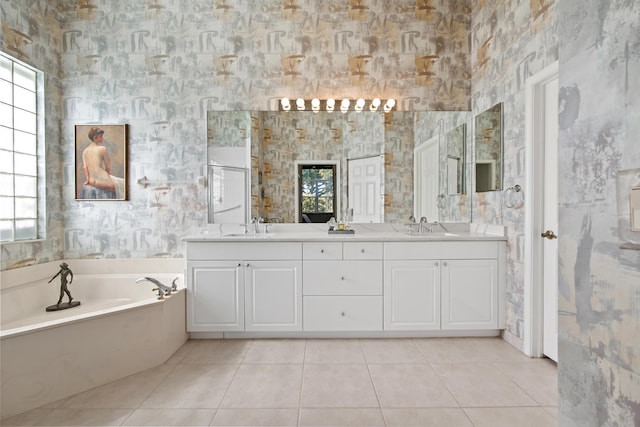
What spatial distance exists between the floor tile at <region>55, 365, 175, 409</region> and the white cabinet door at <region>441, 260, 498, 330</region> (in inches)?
85.3

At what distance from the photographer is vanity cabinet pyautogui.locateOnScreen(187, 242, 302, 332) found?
9.49 ft

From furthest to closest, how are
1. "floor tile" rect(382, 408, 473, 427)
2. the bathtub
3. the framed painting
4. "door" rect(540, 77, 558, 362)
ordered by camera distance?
the framed painting
"door" rect(540, 77, 558, 362)
the bathtub
"floor tile" rect(382, 408, 473, 427)

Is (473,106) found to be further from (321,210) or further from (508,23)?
(321,210)

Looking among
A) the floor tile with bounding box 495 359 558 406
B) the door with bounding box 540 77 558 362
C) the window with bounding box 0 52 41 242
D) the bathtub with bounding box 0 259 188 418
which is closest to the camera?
the bathtub with bounding box 0 259 188 418

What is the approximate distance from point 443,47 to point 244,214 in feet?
8.15

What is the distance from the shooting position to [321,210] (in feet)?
11.1

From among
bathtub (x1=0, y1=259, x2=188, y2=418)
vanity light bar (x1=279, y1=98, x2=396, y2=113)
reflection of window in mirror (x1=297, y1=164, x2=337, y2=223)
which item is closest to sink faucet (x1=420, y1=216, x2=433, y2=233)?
reflection of window in mirror (x1=297, y1=164, x2=337, y2=223)

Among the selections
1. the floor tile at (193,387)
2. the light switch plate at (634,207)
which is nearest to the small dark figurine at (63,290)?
the floor tile at (193,387)

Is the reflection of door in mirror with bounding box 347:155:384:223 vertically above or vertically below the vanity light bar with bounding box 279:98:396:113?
below

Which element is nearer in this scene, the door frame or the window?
the door frame

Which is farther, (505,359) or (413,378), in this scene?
(505,359)

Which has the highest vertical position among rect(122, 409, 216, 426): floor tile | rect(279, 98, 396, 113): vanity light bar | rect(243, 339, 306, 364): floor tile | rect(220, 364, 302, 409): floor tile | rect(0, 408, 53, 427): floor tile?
rect(279, 98, 396, 113): vanity light bar

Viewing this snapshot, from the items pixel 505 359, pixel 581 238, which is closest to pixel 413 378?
pixel 505 359

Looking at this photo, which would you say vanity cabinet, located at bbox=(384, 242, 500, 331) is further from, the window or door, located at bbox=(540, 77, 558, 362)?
the window
